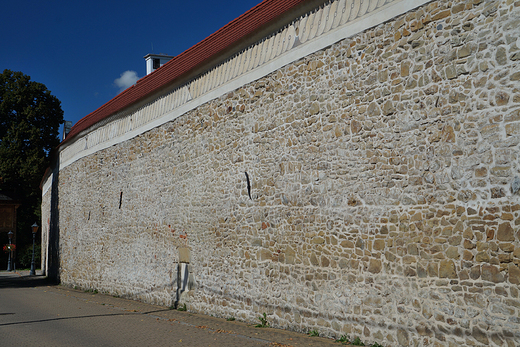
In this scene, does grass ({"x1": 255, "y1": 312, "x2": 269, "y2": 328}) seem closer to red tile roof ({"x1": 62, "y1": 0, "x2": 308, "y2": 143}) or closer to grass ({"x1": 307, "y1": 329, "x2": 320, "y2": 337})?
grass ({"x1": 307, "y1": 329, "x2": 320, "y2": 337})

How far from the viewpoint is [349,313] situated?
22.0 ft

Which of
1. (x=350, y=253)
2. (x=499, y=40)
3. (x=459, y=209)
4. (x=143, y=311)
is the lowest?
(x=143, y=311)

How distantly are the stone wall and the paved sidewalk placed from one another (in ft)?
1.72

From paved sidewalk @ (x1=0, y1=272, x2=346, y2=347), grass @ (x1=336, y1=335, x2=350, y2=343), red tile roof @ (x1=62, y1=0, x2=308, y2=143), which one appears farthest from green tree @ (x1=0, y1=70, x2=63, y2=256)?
grass @ (x1=336, y1=335, x2=350, y2=343)

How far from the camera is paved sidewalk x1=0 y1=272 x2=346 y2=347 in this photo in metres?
7.20

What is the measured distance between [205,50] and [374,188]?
→ 5.58m

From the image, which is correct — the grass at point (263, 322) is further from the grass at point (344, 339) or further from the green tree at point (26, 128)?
the green tree at point (26, 128)

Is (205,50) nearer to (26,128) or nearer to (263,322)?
(263,322)

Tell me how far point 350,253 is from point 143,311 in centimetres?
631

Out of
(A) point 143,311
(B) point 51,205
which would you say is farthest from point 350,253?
(B) point 51,205

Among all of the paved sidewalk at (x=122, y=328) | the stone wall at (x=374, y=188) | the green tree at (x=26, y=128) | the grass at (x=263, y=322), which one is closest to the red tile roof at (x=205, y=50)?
the stone wall at (x=374, y=188)

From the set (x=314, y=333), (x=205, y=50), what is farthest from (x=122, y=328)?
(x=205, y=50)

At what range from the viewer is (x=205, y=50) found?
10.2 meters

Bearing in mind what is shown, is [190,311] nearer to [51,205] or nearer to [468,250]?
[468,250]
